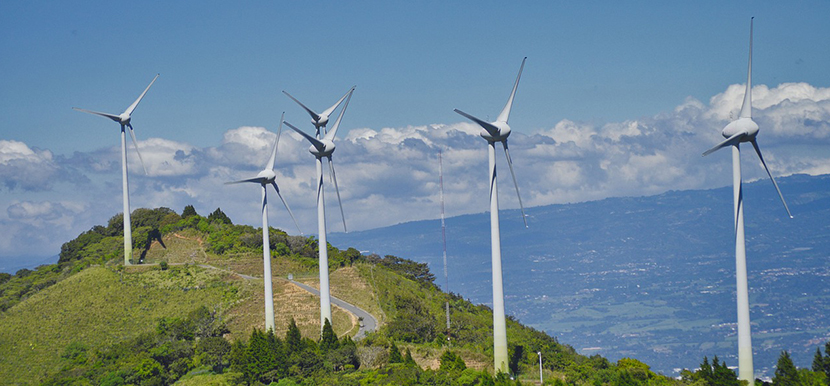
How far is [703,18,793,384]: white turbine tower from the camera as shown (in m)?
65.3

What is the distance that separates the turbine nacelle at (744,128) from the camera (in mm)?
67375

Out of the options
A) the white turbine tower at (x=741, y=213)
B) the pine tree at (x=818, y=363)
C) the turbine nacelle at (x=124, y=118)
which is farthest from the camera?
the turbine nacelle at (x=124, y=118)

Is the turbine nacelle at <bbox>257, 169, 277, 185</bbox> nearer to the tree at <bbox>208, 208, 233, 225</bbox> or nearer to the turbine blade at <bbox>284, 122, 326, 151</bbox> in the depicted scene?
the turbine blade at <bbox>284, 122, 326, 151</bbox>

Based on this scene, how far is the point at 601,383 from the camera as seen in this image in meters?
76.6

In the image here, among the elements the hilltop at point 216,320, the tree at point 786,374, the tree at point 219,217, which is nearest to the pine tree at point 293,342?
the hilltop at point 216,320

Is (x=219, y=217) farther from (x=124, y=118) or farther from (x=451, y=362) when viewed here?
(x=451, y=362)

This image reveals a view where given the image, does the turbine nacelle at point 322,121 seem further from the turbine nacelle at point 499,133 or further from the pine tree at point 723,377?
the pine tree at point 723,377

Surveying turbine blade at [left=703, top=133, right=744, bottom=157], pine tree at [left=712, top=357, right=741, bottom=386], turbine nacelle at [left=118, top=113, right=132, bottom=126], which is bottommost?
pine tree at [left=712, top=357, right=741, bottom=386]

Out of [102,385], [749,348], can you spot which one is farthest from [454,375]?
[102,385]

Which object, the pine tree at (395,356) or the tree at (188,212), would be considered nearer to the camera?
the pine tree at (395,356)

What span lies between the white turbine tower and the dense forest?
2.81 metres

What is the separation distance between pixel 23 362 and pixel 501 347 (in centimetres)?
5988

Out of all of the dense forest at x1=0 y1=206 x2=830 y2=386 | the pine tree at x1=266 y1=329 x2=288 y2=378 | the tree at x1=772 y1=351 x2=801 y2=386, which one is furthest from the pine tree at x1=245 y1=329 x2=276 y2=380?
the tree at x1=772 y1=351 x2=801 y2=386

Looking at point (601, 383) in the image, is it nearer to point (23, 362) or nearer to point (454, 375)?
point (454, 375)
